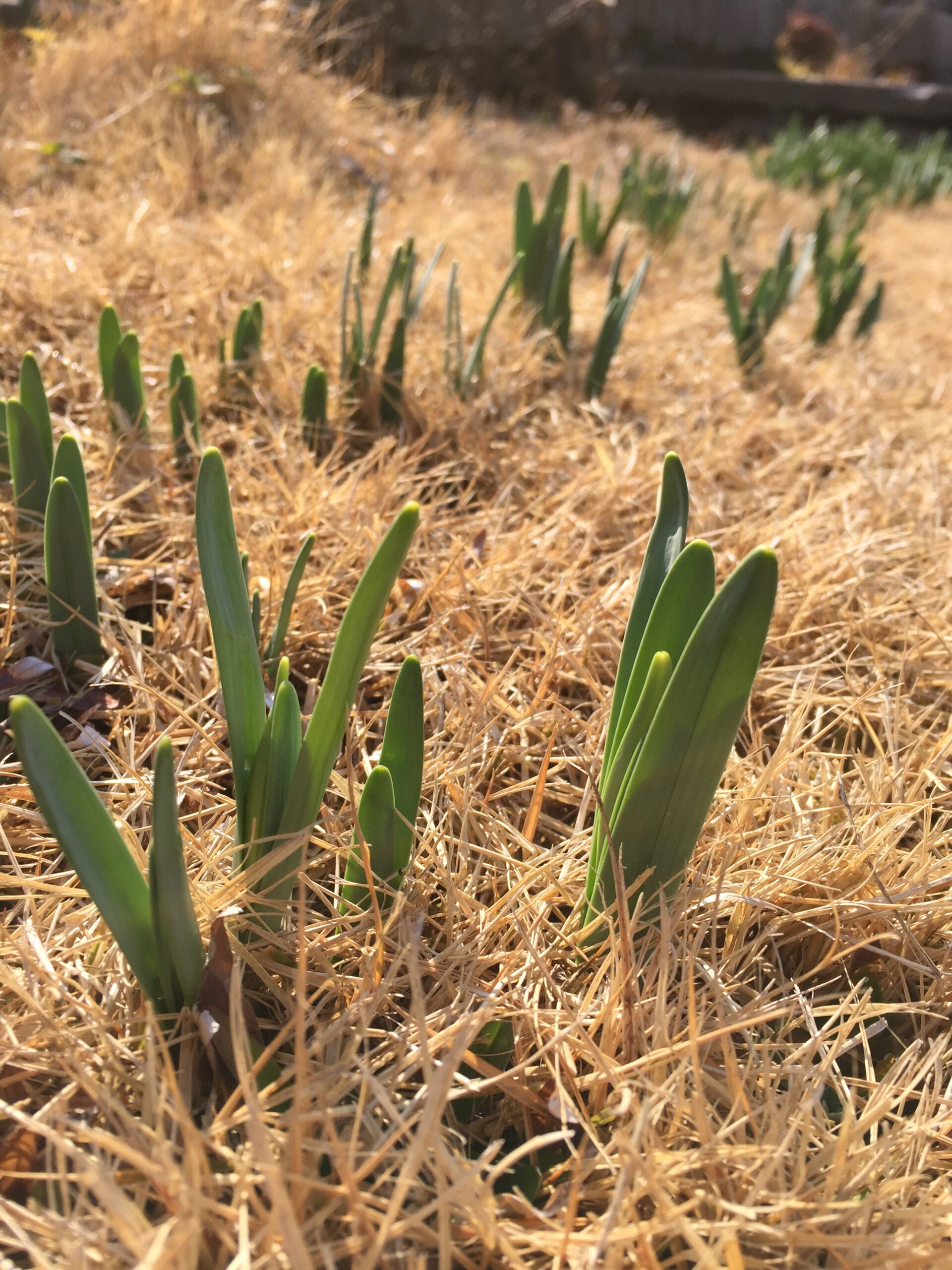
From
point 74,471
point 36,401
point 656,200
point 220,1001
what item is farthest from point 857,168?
point 220,1001

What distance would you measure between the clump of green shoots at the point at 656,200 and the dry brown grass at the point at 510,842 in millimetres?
1093

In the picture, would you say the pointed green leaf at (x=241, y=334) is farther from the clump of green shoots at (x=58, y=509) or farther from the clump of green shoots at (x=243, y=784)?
the clump of green shoots at (x=243, y=784)

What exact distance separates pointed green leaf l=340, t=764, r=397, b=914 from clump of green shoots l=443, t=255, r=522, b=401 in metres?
1.32

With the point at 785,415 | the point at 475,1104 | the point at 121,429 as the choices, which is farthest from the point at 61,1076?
the point at 785,415

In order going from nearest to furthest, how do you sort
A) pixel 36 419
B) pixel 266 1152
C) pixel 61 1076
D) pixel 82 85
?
pixel 266 1152
pixel 61 1076
pixel 36 419
pixel 82 85

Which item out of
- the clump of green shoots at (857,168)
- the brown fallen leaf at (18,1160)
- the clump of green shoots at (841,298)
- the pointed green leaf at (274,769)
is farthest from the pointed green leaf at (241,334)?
the clump of green shoots at (857,168)

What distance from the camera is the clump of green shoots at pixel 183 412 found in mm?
1501

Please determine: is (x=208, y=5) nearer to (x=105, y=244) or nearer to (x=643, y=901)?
(x=105, y=244)

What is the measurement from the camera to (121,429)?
1589mm

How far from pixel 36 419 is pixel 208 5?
3.87 m

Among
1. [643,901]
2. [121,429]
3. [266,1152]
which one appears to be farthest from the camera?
[121,429]

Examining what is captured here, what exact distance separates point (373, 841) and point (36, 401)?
0.85 metres

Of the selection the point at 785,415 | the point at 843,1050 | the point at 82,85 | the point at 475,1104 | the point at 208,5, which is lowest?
the point at 475,1104

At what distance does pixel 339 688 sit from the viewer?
2.60ft
